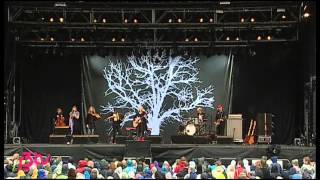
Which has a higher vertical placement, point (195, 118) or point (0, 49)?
point (0, 49)

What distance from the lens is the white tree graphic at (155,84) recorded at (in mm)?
27062

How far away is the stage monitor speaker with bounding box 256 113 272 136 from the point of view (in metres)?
25.1

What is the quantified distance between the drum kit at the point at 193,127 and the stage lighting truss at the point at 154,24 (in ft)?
13.1

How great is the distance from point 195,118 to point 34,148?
817 cm

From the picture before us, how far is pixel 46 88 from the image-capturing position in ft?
Answer: 91.2

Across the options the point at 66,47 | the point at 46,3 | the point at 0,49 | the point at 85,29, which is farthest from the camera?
the point at 66,47

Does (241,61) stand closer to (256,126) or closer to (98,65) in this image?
(256,126)

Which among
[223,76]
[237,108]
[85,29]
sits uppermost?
[85,29]

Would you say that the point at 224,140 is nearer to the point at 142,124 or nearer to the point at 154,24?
the point at 142,124

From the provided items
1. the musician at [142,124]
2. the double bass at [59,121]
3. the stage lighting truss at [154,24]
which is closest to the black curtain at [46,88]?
the stage lighting truss at [154,24]

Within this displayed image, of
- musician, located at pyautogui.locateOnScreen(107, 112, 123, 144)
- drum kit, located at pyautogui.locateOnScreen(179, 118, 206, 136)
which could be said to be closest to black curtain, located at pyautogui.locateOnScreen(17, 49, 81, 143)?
musician, located at pyautogui.locateOnScreen(107, 112, 123, 144)

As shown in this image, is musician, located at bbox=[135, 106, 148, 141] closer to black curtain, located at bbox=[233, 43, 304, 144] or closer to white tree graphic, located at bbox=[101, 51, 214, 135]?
white tree graphic, located at bbox=[101, 51, 214, 135]

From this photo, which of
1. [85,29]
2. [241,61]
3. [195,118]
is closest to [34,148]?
[85,29]

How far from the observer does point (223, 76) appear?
27031 mm
